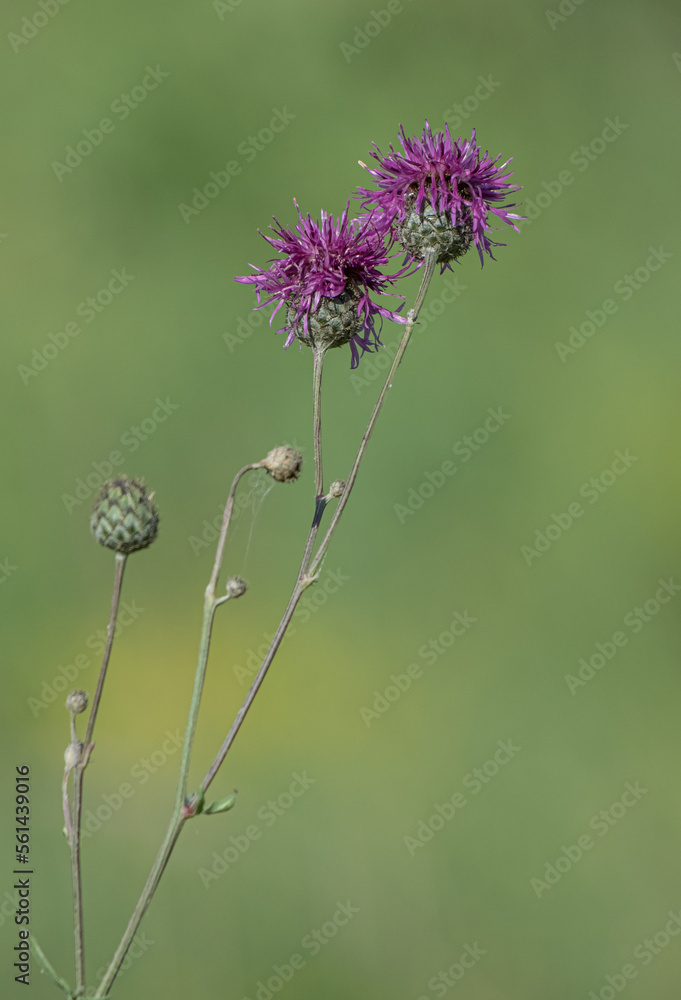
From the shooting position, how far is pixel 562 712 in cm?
598

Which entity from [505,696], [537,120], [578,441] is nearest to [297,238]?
[505,696]

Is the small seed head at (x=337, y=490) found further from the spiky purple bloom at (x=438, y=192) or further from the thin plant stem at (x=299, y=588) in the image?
the spiky purple bloom at (x=438, y=192)

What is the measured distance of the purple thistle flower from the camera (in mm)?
2102

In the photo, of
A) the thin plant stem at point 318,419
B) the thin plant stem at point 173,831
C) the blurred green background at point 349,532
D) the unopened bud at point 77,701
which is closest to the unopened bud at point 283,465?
the thin plant stem at point 318,419

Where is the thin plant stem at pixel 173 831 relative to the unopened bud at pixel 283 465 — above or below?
below

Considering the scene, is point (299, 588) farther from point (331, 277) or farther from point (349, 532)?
point (349, 532)

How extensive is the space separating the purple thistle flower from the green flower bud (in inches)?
20.4

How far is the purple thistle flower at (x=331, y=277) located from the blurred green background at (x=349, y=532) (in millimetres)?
3743

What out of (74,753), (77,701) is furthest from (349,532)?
(74,753)

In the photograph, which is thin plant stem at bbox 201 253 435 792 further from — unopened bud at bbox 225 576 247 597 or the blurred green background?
the blurred green background

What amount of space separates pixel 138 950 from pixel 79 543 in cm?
249

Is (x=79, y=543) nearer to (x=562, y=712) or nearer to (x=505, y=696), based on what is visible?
(x=505, y=696)

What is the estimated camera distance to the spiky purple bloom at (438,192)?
212 cm

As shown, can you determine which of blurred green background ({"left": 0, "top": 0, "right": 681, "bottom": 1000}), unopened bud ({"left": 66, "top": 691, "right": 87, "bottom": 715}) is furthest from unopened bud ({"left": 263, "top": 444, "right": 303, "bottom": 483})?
blurred green background ({"left": 0, "top": 0, "right": 681, "bottom": 1000})
